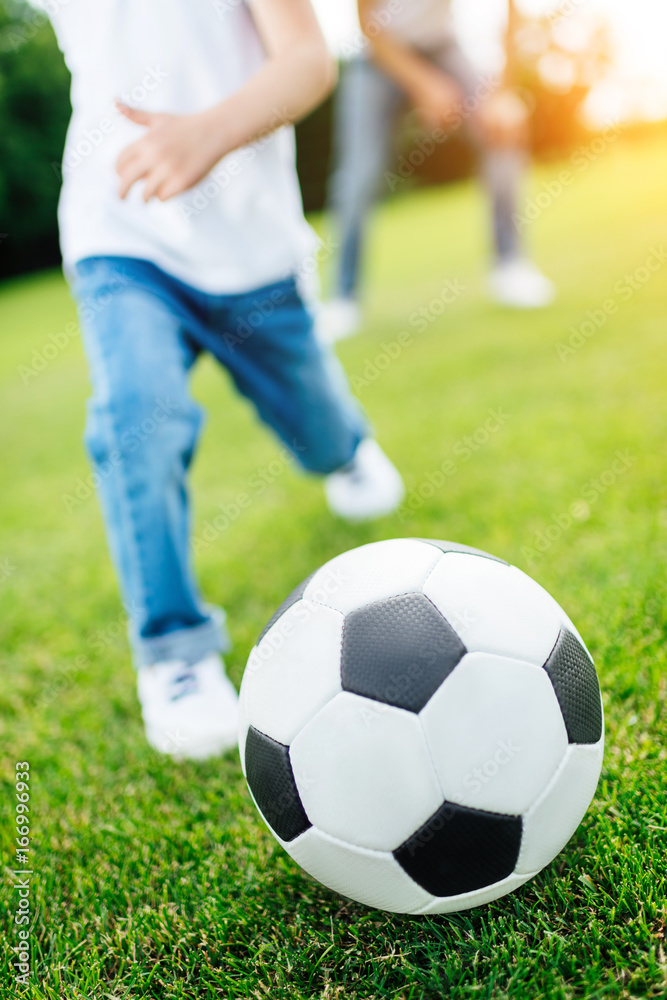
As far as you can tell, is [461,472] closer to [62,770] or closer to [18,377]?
[62,770]

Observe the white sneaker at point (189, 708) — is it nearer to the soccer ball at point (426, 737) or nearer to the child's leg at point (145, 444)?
the child's leg at point (145, 444)

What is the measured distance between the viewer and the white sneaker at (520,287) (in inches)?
211

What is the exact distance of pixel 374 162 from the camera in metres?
5.54

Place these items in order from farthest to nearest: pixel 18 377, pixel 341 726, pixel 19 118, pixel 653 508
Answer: pixel 19 118 < pixel 18 377 < pixel 653 508 < pixel 341 726

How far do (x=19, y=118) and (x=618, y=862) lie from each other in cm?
2544

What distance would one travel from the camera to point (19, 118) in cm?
2194

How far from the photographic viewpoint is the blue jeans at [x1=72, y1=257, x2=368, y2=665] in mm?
1710

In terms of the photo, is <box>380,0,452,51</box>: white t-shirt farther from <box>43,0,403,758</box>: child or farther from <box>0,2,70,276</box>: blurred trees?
<box>0,2,70,276</box>: blurred trees

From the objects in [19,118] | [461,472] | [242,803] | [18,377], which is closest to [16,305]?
[18,377]

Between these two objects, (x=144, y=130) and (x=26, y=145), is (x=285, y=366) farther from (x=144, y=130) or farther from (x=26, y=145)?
(x=26, y=145)

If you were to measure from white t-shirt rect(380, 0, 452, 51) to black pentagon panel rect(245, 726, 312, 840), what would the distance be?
15.2 feet

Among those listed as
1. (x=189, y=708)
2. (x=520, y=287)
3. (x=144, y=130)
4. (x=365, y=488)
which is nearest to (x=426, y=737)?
(x=189, y=708)

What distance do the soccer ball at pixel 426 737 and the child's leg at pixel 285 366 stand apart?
1.02 meters

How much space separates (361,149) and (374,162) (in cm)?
13
